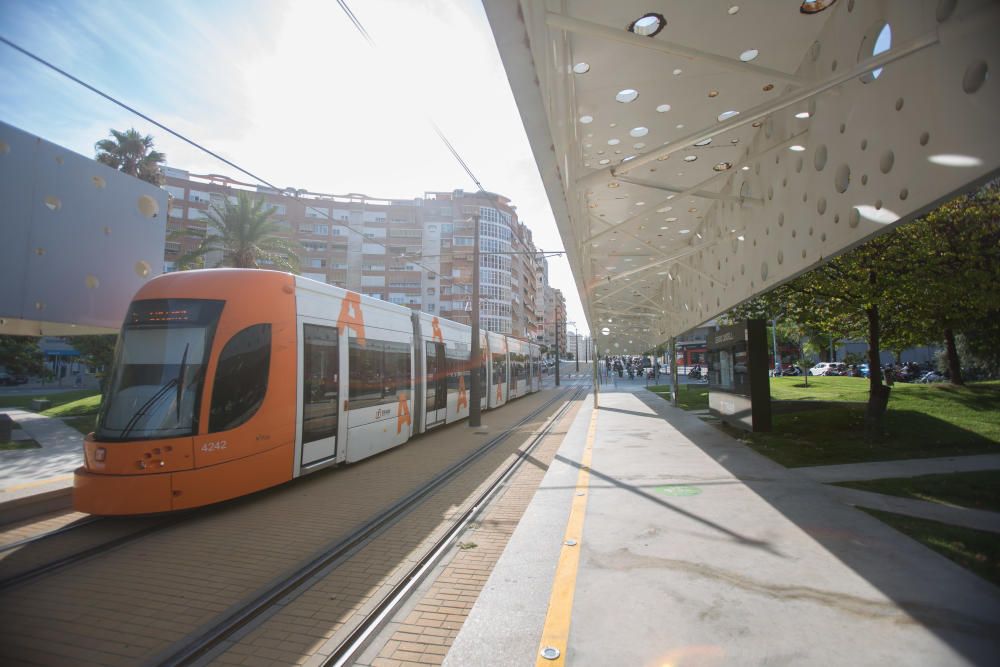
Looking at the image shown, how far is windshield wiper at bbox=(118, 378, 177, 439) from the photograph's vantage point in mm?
5699

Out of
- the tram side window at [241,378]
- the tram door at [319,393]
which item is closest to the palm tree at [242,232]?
the tram door at [319,393]

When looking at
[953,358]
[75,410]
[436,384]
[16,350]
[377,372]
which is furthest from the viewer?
[16,350]

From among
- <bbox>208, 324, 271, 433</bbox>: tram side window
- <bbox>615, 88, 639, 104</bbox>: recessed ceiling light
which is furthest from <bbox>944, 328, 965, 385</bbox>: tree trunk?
<bbox>208, 324, 271, 433</bbox>: tram side window

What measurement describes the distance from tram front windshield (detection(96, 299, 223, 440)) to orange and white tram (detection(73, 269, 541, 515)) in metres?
0.01

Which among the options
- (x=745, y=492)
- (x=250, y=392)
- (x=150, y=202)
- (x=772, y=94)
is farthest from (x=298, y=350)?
(x=772, y=94)

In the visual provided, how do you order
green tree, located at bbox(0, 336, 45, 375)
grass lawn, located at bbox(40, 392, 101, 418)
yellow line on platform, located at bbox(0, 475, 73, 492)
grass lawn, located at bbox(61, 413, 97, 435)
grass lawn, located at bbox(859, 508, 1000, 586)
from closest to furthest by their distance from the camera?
grass lawn, located at bbox(859, 508, 1000, 586) → yellow line on platform, located at bbox(0, 475, 73, 492) → grass lawn, located at bbox(61, 413, 97, 435) → grass lawn, located at bbox(40, 392, 101, 418) → green tree, located at bbox(0, 336, 45, 375)

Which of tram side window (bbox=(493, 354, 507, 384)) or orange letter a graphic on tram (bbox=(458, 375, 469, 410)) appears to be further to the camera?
tram side window (bbox=(493, 354, 507, 384))

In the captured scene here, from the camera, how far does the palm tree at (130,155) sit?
23.3m

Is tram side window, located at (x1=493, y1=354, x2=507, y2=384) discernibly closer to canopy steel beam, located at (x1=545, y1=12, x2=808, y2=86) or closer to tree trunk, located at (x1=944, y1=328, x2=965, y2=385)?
tree trunk, located at (x1=944, y1=328, x2=965, y2=385)

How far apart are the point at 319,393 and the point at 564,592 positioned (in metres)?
5.26

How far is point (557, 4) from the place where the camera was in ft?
12.9

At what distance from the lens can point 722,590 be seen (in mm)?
3666

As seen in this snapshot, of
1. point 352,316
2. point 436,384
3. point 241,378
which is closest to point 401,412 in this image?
point 436,384

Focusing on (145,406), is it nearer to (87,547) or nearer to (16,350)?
(87,547)
